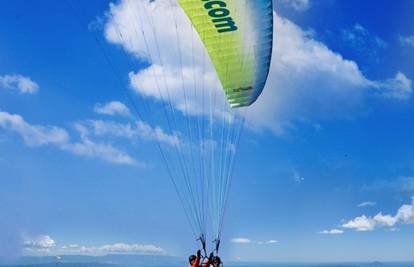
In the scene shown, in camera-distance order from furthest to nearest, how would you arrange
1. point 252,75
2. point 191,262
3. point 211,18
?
point 252,75
point 211,18
point 191,262

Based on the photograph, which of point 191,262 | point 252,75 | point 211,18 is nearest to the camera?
point 191,262

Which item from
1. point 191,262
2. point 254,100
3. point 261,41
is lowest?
point 191,262

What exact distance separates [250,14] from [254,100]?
3.10 metres

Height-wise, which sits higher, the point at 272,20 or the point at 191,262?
the point at 272,20

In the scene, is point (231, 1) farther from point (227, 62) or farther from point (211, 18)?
point (227, 62)

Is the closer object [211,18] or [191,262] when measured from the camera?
[191,262]

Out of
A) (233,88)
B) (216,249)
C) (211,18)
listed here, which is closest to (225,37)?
(211,18)

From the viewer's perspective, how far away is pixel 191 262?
1434 centimetres

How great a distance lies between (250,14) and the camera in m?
15.0

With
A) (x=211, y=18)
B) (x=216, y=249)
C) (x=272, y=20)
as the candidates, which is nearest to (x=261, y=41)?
(x=272, y=20)

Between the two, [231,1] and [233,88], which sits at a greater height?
[231,1]

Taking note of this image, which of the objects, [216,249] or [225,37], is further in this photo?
[225,37]

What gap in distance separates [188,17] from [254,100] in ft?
11.5

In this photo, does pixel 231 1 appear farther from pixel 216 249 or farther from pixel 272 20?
pixel 216 249
